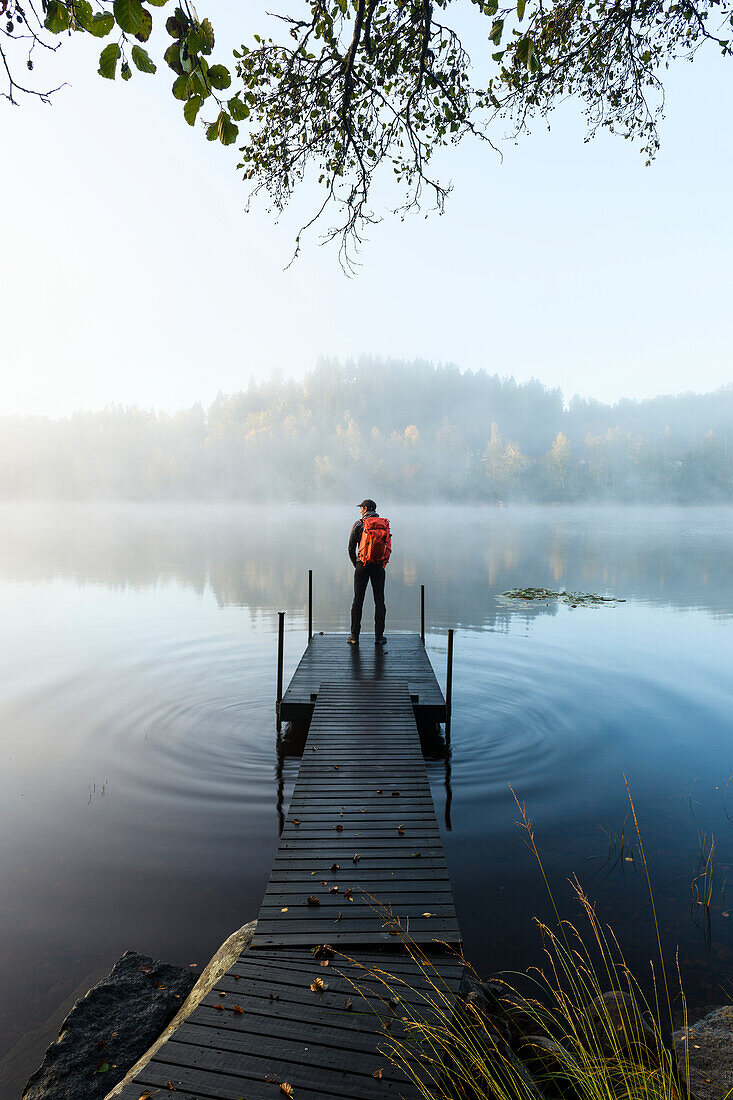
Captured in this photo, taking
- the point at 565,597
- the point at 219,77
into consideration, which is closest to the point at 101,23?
the point at 219,77

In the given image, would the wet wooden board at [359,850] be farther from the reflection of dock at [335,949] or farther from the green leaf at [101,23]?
the green leaf at [101,23]

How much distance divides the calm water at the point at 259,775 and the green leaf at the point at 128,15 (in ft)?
19.9

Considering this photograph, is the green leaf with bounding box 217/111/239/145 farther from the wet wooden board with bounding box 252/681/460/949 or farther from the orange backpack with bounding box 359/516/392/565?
the orange backpack with bounding box 359/516/392/565

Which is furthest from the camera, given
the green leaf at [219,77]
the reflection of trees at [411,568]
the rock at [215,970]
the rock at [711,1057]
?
the reflection of trees at [411,568]

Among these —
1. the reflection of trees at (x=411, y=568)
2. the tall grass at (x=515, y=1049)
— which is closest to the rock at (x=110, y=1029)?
the tall grass at (x=515, y=1049)

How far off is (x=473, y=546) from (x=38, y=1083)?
48548 millimetres

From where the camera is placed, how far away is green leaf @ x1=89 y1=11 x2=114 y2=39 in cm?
278

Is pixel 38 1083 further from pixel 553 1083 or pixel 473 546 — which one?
pixel 473 546

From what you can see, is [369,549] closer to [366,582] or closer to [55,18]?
[366,582]

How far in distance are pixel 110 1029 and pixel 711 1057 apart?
12.3ft

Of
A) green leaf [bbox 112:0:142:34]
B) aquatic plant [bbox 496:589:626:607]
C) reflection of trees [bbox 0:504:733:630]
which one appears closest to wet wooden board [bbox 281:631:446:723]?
reflection of trees [bbox 0:504:733:630]

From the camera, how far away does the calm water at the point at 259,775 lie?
6141mm

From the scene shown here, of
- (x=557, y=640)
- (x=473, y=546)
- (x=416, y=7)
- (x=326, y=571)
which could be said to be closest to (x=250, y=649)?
(x=557, y=640)

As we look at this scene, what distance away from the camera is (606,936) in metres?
6.10
